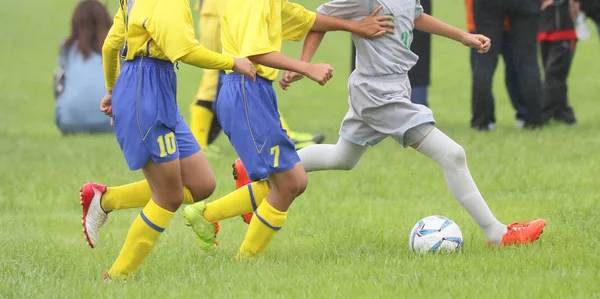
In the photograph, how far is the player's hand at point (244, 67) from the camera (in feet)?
17.2

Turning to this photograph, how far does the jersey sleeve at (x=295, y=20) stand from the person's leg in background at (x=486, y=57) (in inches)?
193

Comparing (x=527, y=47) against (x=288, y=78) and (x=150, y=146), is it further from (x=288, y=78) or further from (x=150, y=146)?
(x=150, y=146)

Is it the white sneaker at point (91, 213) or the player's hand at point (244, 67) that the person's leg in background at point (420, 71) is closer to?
the white sneaker at point (91, 213)

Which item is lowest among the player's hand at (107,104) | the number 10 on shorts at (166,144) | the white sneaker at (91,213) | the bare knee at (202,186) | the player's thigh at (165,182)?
the white sneaker at (91,213)

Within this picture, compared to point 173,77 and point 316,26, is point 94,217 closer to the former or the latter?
point 173,77

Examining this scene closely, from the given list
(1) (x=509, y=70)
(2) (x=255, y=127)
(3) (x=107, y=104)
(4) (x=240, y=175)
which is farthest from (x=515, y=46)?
(3) (x=107, y=104)

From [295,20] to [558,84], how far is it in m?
6.52

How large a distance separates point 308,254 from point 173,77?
1.31m

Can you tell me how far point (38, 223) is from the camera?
764 cm

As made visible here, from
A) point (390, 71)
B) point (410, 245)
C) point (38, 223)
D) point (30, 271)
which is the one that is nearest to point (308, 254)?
point (410, 245)

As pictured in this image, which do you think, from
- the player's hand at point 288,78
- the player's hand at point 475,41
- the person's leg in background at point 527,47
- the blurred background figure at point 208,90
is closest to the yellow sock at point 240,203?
the player's hand at point 288,78

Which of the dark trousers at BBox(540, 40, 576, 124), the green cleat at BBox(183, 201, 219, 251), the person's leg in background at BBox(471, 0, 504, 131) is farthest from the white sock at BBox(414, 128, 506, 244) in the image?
the dark trousers at BBox(540, 40, 576, 124)

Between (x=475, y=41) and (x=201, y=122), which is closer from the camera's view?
(x=475, y=41)

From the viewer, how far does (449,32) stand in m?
6.29
